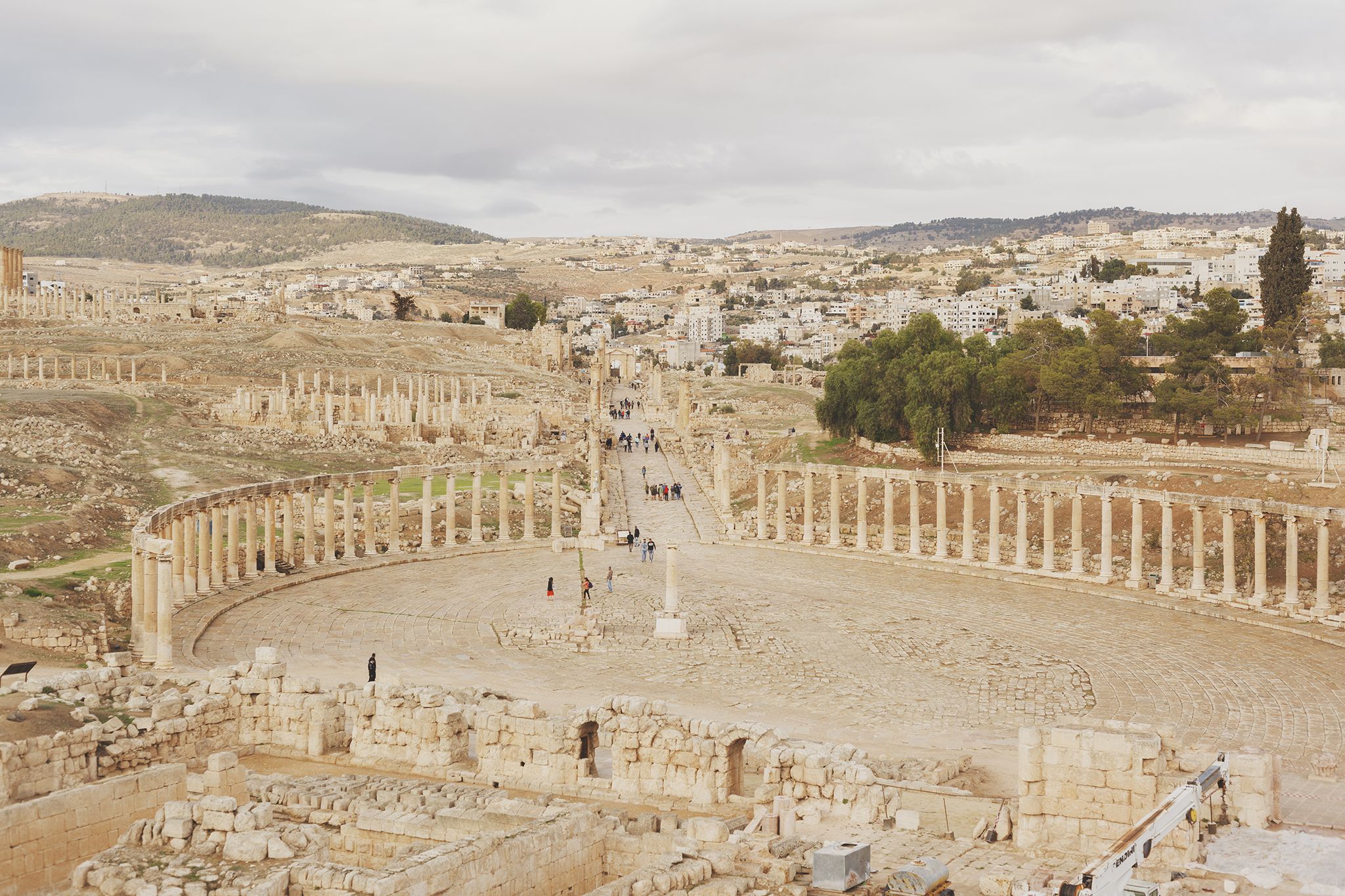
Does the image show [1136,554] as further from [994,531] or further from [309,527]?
[309,527]

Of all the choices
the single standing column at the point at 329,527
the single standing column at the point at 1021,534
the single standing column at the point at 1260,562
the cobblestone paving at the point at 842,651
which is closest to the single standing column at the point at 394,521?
the cobblestone paving at the point at 842,651

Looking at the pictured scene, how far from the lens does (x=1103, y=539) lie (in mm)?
38344

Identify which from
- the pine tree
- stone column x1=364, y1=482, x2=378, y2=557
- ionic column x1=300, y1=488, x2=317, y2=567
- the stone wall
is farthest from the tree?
the stone wall

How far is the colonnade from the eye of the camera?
27719mm

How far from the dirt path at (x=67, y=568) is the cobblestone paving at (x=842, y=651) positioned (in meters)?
3.41

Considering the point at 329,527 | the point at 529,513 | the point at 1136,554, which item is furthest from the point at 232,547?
the point at 1136,554

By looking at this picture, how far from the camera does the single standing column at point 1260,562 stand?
34562mm

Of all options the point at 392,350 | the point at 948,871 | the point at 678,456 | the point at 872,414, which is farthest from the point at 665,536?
the point at 392,350

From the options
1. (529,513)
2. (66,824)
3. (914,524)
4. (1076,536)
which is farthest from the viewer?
(529,513)

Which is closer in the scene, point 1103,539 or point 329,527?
point 1103,539

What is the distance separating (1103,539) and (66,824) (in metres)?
29.9

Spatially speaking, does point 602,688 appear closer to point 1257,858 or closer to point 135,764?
point 135,764

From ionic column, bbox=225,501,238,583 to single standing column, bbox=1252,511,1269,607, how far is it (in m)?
25.9

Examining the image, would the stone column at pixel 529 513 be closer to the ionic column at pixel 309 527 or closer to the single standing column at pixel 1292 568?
the ionic column at pixel 309 527
